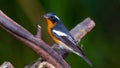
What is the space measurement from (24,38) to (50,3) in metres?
1.33

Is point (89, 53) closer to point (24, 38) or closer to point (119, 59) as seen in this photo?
point (119, 59)

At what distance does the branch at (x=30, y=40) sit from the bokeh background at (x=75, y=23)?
4.10 ft

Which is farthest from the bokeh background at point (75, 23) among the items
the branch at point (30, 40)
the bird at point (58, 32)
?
Result: the branch at point (30, 40)

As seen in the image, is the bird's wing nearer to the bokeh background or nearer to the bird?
the bird

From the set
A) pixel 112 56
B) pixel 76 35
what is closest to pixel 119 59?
pixel 112 56

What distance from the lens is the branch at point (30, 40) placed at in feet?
5.14

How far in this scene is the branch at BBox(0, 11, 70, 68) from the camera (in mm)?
1566

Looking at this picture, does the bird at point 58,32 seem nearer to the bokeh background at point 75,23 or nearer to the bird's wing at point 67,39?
the bird's wing at point 67,39

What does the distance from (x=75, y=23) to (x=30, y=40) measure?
1.42m

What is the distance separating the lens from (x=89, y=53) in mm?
3047

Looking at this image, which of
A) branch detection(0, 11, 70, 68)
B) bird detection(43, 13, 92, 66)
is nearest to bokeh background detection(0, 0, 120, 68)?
bird detection(43, 13, 92, 66)

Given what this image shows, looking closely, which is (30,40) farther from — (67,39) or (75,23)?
(75,23)

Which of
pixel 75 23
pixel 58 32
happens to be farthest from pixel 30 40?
pixel 75 23

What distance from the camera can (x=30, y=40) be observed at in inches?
62.7
